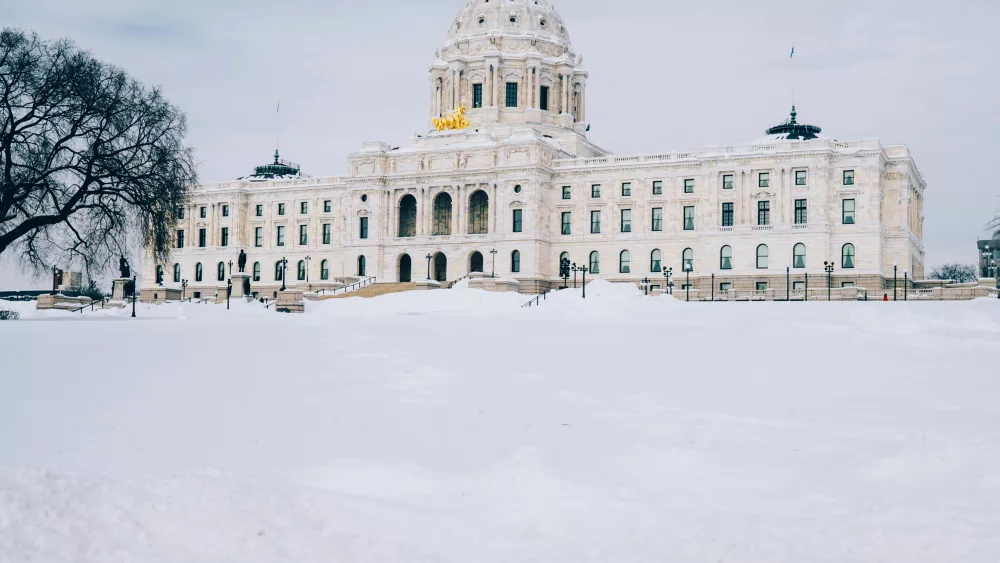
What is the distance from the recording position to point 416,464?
41.1 ft

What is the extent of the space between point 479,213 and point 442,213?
13.2 feet

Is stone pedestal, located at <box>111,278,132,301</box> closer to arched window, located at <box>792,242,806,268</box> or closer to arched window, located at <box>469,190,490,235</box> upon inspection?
arched window, located at <box>469,190,490,235</box>

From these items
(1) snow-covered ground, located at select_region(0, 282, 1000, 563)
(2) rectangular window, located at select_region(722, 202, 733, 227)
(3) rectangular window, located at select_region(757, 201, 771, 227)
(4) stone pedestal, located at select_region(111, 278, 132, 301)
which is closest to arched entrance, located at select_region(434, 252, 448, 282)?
(2) rectangular window, located at select_region(722, 202, 733, 227)

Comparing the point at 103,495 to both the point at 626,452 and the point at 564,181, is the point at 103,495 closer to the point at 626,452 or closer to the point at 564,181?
the point at 626,452

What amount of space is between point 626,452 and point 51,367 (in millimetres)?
12847

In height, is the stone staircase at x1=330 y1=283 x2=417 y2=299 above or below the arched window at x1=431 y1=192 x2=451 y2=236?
below

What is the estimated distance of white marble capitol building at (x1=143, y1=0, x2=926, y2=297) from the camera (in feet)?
262

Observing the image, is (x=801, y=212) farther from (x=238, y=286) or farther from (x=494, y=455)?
(x=494, y=455)

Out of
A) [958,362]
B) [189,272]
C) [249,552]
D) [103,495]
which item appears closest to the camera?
[249,552]

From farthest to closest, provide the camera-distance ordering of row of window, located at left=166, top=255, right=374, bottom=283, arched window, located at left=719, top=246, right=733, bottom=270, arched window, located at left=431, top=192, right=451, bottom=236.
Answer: row of window, located at left=166, top=255, right=374, bottom=283 < arched window, located at left=431, top=192, right=451, bottom=236 < arched window, located at left=719, top=246, right=733, bottom=270

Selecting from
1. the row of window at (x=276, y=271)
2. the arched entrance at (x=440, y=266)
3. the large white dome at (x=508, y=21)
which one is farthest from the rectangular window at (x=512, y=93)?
the row of window at (x=276, y=271)

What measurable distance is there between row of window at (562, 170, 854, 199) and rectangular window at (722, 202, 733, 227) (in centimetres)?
145

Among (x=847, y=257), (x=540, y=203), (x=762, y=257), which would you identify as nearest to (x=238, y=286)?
(x=540, y=203)

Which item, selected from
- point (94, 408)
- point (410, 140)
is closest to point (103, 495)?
point (94, 408)
